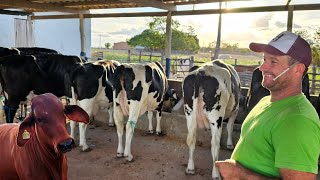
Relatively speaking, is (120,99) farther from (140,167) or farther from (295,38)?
(295,38)

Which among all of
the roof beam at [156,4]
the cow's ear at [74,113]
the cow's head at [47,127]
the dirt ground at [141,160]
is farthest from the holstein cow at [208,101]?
the roof beam at [156,4]

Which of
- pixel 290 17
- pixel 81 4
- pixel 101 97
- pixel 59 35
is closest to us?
pixel 101 97

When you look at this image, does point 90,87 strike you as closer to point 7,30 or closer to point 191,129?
point 191,129

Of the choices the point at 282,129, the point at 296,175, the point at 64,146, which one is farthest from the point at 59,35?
the point at 296,175

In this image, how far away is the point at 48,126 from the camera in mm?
2441

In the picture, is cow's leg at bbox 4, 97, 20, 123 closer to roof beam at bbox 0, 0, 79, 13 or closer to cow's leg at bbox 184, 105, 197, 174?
cow's leg at bbox 184, 105, 197, 174

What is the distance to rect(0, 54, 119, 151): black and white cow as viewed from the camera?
5.73 meters

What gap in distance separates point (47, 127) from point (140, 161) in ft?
10.4

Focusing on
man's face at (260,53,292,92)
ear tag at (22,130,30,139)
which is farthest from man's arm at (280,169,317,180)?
ear tag at (22,130,30,139)

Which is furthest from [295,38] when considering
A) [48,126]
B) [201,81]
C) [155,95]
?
[155,95]

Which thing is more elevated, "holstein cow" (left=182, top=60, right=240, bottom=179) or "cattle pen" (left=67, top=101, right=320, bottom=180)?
"holstein cow" (left=182, top=60, right=240, bottom=179)

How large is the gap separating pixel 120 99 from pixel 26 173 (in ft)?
10.0

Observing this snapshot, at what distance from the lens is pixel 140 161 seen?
542 centimetres

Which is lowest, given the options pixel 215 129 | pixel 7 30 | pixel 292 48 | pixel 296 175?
pixel 215 129
